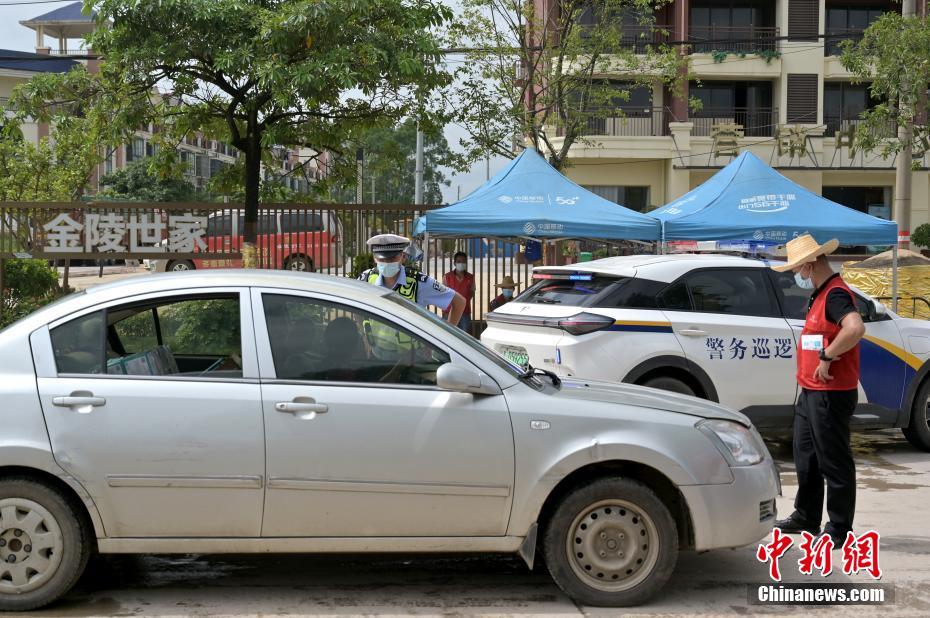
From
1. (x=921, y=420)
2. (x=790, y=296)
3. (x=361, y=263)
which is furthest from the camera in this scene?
(x=361, y=263)

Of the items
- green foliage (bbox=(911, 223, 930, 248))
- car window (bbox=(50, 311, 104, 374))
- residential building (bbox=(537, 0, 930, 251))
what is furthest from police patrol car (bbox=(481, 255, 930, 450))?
green foliage (bbox=(911, 223, 930, 248))

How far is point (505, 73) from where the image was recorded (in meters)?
18.9

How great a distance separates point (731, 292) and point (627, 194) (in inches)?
1070

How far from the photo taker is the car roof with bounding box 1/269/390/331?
5.00 metres

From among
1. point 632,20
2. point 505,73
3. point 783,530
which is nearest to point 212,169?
point 632,20

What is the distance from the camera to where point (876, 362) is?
8930 millimetres

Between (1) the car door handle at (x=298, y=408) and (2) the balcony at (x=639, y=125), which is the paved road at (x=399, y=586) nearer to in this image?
(1) the car door handle at (x=298, y=408)

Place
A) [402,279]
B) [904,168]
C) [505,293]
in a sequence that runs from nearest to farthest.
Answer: [402,279] < [505,293] < [904,168]

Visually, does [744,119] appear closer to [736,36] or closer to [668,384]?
[736,36]

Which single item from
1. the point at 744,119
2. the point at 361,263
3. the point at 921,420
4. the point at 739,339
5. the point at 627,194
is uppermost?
the point at 744,119

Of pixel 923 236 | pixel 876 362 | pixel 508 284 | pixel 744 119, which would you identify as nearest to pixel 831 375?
pixel 876 362

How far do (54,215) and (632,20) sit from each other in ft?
78.6

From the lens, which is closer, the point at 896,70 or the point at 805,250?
the point at 805,250

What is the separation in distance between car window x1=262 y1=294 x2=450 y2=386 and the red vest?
2.21 m
